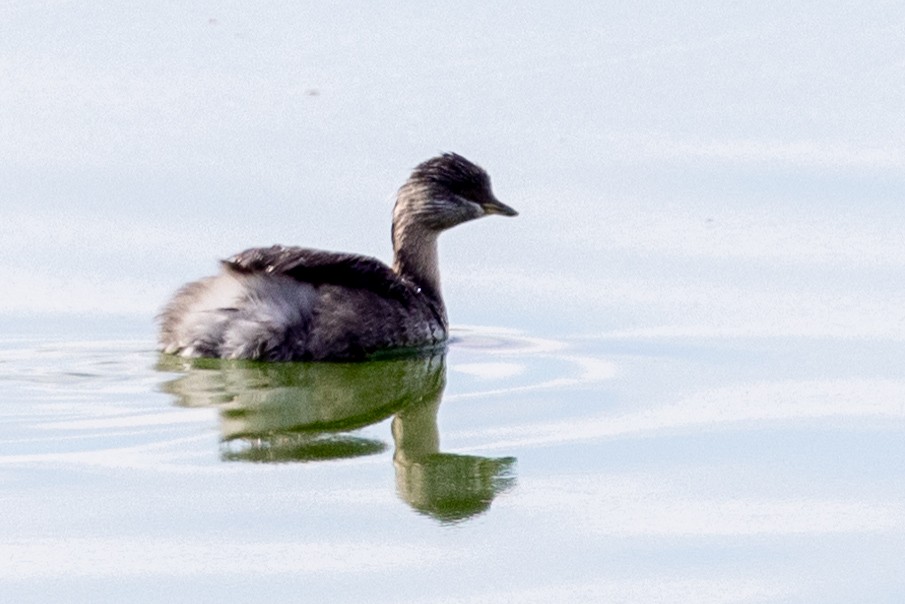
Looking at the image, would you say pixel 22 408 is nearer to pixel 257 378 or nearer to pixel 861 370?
pixel 257 378

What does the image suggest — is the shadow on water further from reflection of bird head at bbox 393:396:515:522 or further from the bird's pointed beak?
the bird's pointed beak

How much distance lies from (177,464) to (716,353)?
2.69m

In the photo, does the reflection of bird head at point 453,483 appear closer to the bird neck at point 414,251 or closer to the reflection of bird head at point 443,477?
the reflection of bird head at point 443,477

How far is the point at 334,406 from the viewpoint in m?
8.47

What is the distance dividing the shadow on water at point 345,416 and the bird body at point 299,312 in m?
0.08

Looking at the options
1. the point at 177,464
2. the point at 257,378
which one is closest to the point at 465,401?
the point at 257,378

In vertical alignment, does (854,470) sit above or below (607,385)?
below

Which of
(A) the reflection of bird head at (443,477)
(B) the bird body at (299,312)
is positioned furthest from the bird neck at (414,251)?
(A) the reflection of bird head at (443,477)

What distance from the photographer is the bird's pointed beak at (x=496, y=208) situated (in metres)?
10.4

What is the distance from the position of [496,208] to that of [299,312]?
4.77ft

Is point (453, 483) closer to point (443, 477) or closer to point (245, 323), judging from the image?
point (443, 477)

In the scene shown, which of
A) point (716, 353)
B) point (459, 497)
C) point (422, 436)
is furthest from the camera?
point (716, 353)

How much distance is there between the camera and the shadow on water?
24.0 ft

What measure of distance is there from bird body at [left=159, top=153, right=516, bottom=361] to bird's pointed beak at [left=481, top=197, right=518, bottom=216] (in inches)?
28.4
